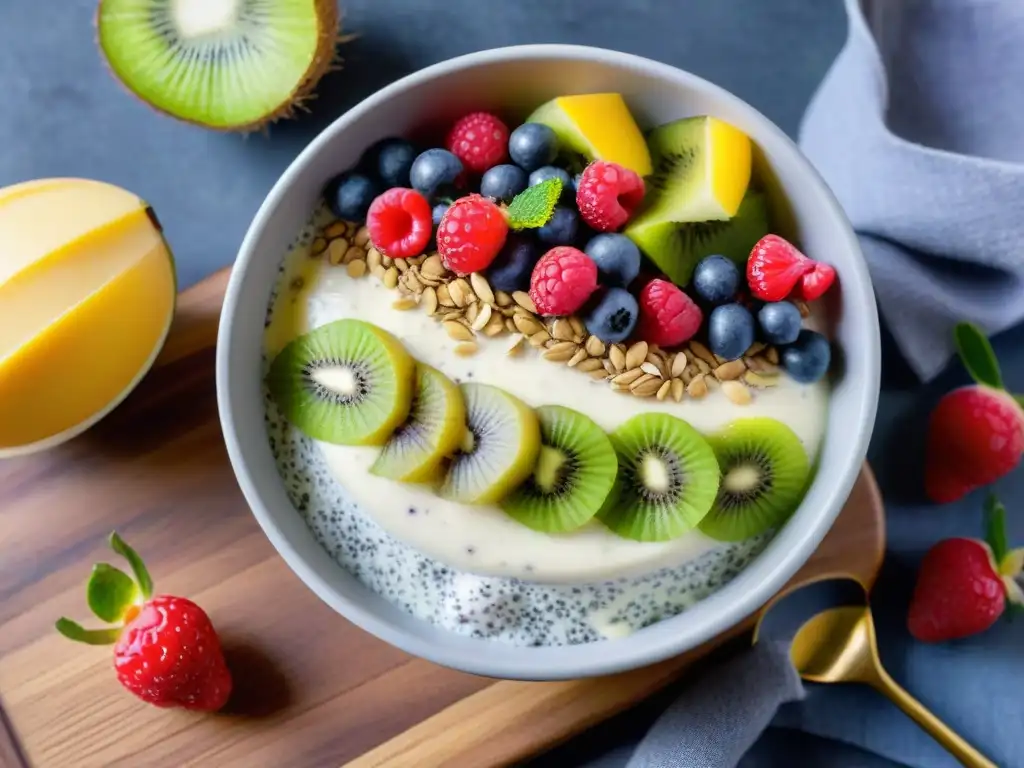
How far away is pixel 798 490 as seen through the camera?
966 millimetres

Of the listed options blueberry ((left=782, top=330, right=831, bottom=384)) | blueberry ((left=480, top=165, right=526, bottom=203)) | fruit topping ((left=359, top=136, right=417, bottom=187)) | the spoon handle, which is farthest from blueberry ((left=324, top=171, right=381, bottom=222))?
the spoon handle

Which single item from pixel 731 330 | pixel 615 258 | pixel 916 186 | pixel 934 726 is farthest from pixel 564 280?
pixel 934 726

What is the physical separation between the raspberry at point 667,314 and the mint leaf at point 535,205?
4.7 inches

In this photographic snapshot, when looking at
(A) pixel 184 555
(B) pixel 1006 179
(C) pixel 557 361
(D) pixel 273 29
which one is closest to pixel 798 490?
(C) pixel 557 361

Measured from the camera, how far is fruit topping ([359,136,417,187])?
98 centimetres

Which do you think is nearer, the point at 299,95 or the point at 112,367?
the point at 112,367

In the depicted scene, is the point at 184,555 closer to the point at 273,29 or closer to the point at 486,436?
the point at 486,436

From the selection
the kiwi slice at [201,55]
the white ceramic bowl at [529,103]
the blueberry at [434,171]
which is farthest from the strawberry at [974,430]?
the kiwi slice at [201,55]

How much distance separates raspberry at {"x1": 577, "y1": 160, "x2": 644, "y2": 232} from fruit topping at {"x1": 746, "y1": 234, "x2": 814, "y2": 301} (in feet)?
0.42

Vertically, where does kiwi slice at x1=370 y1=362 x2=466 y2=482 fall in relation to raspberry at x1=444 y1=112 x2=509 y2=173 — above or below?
below

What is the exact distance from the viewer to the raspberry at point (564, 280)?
0.89 m

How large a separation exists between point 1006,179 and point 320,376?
0.72 m

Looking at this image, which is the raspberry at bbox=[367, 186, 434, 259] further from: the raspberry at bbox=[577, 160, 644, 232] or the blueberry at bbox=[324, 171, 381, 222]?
the raspberry at bbox=[577, 160, 644, 232]

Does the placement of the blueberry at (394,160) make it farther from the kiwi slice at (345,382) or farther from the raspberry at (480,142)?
the kiwi slice at (345,382)
